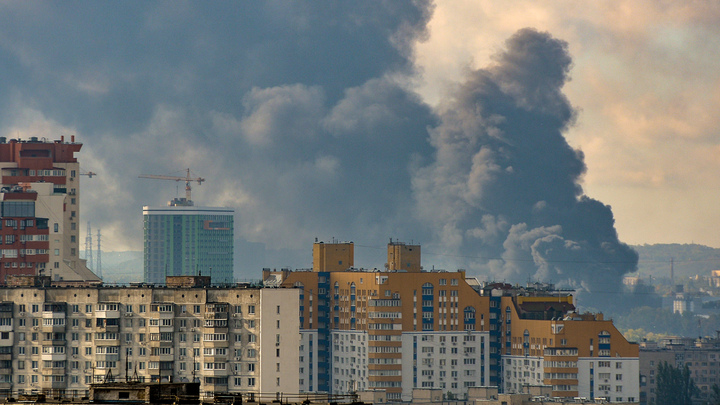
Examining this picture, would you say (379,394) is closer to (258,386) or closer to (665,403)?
(665,403)

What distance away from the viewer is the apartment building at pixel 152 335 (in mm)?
Result: 123438

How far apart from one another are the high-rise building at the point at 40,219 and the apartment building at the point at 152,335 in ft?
159

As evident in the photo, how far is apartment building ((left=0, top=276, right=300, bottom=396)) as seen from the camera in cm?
12344

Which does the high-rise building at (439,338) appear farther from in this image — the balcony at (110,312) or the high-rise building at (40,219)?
the balcony at (110,312)

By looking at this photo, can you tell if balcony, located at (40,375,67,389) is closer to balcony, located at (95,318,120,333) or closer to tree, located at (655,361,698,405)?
balcony, located at (95,318,120,333)

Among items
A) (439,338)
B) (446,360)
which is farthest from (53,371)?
(439,338)

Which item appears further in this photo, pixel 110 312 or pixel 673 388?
pixel 673 388

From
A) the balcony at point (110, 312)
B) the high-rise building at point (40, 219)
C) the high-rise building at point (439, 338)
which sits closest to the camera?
the balcony at point (110, 312)

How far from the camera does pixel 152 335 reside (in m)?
123

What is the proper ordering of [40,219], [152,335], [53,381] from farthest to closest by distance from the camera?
[40,219] < [53,381] < [152,335]

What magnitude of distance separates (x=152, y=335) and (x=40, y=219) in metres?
62.9

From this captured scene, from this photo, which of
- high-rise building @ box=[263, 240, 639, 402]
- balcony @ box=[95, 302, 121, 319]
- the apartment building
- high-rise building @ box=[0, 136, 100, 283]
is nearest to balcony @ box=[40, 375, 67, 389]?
the apartment building

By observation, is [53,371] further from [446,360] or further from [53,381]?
[446,360]

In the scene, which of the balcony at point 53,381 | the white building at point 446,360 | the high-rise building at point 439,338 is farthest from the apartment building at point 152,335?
the white building at point 446,360
